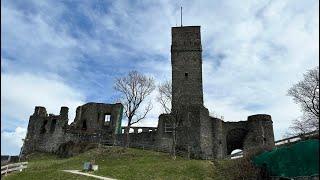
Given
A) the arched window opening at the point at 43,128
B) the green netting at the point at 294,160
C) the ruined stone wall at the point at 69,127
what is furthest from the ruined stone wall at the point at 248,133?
the arched window opening at the point at 43,128

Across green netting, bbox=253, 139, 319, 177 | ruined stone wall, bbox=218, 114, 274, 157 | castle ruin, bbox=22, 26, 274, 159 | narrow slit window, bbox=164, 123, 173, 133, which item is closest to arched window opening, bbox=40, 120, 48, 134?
castle ruin, bbox=22, 26, 274, 159

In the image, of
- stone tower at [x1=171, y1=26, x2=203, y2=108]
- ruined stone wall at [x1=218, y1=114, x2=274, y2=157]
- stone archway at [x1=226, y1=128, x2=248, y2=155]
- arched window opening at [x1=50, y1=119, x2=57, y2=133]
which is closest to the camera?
ruined stone wall at [x1=218, y1=114, x2=274, y2=157]

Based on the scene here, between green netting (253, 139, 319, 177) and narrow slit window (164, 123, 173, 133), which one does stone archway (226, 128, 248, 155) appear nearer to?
narrow slit window (164, 123, 173, 133)

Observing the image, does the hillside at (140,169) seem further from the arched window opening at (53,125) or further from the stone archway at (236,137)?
the stone archway at (236,137)

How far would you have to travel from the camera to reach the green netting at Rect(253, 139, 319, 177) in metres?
20.8

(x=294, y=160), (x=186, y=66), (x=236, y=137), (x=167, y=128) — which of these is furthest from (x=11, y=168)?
(x=236, y=137)

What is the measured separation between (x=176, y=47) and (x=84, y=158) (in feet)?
77.3

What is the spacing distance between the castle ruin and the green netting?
792 inches

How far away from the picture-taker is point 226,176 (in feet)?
97.5

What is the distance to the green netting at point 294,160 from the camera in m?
20.8

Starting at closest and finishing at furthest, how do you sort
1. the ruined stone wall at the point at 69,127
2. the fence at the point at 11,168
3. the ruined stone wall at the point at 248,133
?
the fence at the point at 11,168 < the ruined stone wall at the point at 248,133 < the ruined stone wall at the point at 69,127

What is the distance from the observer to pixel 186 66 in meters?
55.6

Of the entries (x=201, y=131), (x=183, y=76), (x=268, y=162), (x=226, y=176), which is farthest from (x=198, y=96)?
(x=268, y=162)

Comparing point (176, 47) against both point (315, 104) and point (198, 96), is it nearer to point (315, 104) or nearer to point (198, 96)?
point (198, 96)
